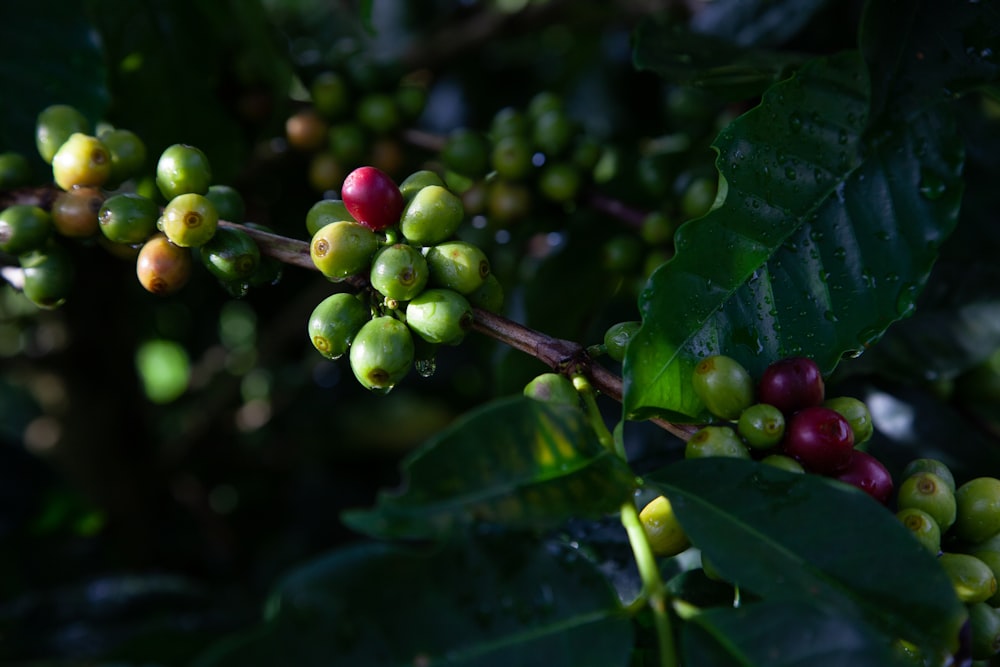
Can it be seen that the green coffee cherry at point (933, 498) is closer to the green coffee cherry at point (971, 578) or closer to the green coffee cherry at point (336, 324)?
the green coffee cherry at point (971, 578)

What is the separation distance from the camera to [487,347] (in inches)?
86.8

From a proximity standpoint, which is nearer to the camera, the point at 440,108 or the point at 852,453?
the point at 852,453

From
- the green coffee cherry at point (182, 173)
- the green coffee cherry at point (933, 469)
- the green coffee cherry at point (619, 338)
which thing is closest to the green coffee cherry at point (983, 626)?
the green coffee cherry at point (933, 469)

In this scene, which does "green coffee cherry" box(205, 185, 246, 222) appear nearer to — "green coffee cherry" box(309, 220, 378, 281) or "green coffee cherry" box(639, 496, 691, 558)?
"green coffee cherry" box(309, 220, 378, 281)

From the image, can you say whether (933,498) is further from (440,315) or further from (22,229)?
(22,229)

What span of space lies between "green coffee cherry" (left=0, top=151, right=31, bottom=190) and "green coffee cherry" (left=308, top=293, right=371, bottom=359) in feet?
1.80

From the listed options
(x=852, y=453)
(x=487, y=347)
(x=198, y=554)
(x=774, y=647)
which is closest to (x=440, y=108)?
(x=487, y=347)

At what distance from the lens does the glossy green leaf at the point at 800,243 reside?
3.33 feet

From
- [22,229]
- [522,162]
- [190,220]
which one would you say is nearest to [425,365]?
[190,220]

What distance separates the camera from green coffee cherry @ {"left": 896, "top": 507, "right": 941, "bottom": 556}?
93cm

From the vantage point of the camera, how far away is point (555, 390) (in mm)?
950

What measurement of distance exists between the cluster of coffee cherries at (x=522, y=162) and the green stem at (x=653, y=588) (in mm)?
866

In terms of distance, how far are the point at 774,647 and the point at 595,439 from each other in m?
0.25

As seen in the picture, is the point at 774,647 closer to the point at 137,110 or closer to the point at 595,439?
the point at 595,439
